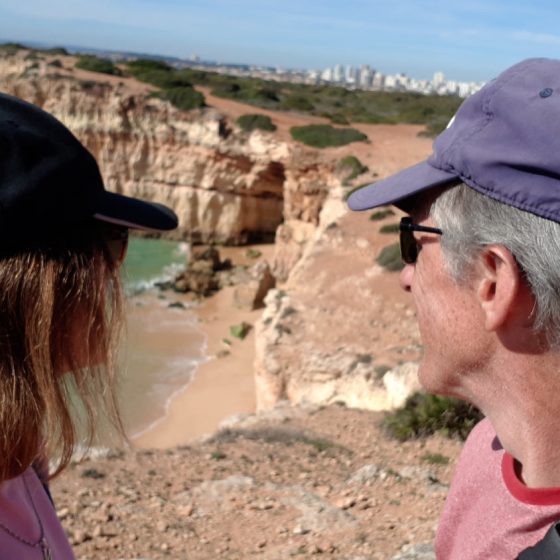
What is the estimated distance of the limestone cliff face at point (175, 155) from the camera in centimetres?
2580

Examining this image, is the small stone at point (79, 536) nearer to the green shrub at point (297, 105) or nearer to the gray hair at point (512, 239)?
the gray hair at point (512, 239)

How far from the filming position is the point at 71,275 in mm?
1587

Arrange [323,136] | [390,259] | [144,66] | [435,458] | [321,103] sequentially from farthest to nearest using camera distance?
[321,103] → [144,66] → [323,136] → [390,259] → [435,458]

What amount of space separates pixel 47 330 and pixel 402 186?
2.94 feet

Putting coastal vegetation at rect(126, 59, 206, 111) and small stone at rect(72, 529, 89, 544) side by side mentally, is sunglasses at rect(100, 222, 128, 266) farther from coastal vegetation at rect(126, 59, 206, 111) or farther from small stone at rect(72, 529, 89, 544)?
coastal vegetation at rect(126, 59, 206, 111)

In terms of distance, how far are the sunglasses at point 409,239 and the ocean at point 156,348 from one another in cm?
912

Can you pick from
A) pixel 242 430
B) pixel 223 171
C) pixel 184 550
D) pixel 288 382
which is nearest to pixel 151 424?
pixel 288 382

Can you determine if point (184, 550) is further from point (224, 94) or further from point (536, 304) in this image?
point (224, 94)

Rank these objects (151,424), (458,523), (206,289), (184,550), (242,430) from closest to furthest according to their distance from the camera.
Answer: (458,523)
(184,550)
(242,430)
(151,424)
(206,289)

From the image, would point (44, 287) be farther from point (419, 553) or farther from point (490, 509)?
point (419, 553)

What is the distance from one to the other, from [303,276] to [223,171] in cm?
1274

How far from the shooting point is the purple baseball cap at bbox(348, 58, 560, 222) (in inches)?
52.7

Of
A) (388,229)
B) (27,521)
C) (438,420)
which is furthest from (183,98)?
(27,521)

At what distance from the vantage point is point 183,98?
89.0 feet
